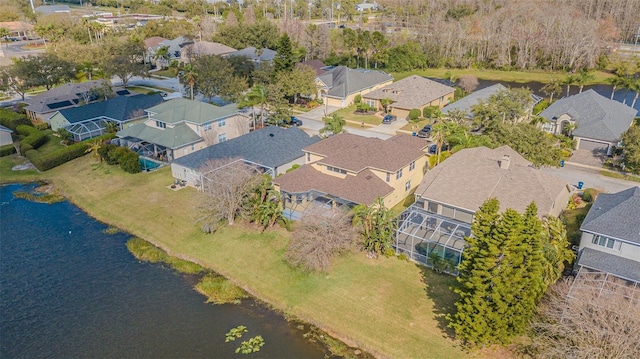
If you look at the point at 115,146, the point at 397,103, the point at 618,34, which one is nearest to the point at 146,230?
the point at 115,146

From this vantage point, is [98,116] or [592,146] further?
[98,116]

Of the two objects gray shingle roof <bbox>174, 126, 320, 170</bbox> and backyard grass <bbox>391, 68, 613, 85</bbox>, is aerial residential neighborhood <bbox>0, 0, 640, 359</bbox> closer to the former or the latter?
gray shingle roof <bbox>174, 126, 320, 170</bbox>

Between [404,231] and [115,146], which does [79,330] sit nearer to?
[404,231]

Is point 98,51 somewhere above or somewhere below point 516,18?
below

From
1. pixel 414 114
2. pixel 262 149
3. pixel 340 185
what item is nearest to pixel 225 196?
pixel 340 185

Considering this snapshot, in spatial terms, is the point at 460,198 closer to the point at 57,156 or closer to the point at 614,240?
the point at 614,240

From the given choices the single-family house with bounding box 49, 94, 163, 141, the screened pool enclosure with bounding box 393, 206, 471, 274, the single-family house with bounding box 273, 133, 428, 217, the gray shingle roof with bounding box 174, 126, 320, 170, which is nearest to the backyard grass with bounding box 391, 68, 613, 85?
the gray shingle roof with bounding box 174, 126, 320, 170

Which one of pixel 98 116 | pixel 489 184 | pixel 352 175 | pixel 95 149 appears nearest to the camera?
pixel 489 184
